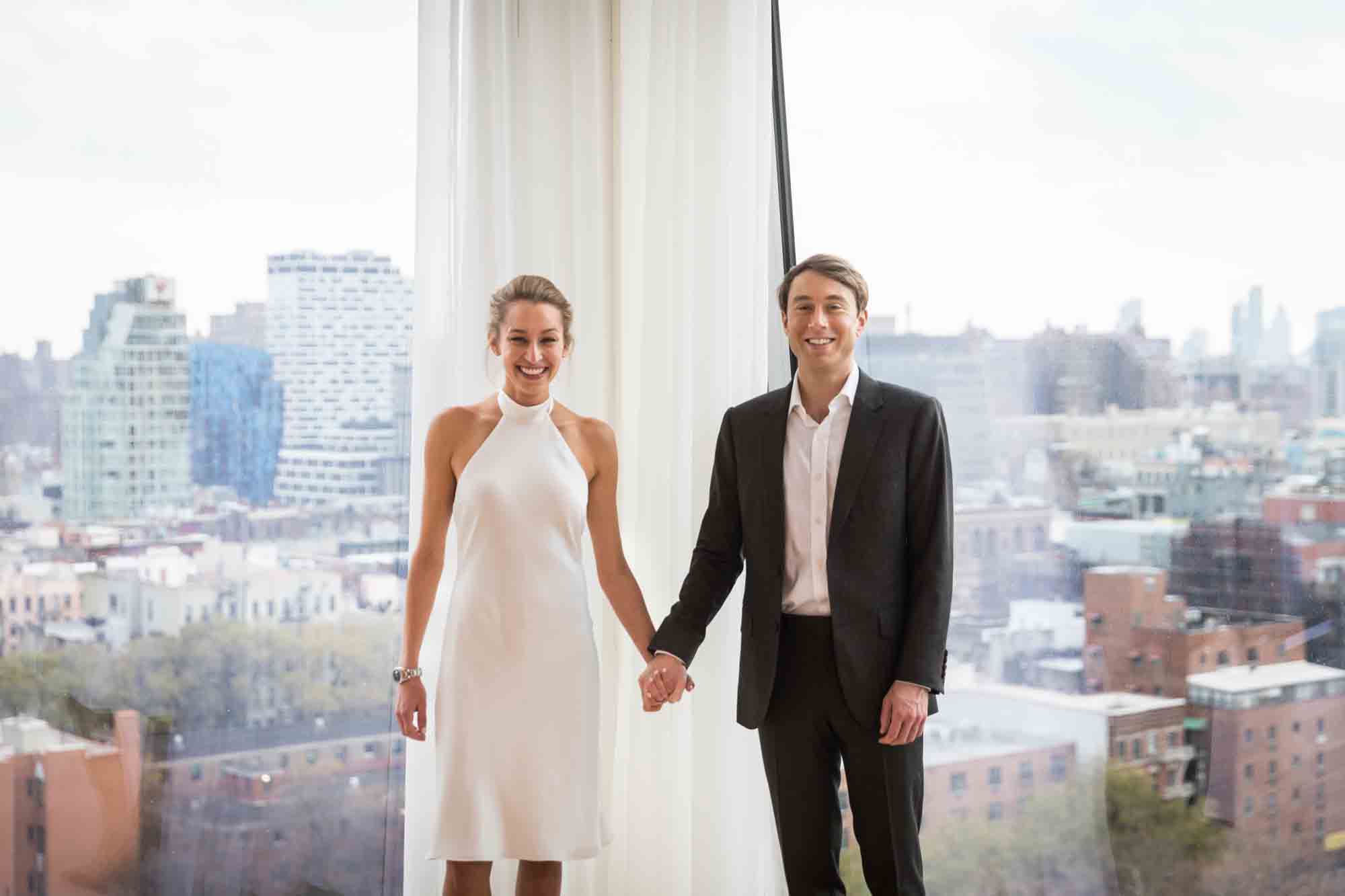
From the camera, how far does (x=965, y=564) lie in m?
2.92

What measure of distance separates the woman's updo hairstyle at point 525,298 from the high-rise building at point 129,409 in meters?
0.94

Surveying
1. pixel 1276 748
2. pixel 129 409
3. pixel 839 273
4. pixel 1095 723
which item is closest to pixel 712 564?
pixel 839 273

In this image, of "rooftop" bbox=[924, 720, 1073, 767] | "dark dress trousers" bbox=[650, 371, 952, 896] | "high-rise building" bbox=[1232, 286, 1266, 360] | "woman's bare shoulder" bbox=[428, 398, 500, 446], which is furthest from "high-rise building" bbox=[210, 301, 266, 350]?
"high-rise building" bbox=[1232, 286, 1266, 360]

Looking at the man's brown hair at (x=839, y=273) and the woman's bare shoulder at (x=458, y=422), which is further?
the woman's bare shoulder at (x=458, y=422)

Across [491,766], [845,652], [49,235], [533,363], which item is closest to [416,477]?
[533,363]

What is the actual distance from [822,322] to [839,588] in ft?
1.80

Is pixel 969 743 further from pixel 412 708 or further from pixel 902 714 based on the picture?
pixel 412 708

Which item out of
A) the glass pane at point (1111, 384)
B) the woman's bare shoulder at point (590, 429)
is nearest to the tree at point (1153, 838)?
the glass pane at point (1111, 384)

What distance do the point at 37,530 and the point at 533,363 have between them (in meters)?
1.34

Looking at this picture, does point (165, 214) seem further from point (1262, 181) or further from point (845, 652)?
point (1262, 181)

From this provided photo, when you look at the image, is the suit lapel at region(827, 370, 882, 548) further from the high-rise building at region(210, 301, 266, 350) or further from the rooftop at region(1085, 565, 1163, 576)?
the high-rise building at region(210, 301, 266, 350)

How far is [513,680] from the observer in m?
2.47

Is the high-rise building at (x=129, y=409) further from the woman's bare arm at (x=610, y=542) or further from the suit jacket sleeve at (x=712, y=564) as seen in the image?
the suit jacket sleeve at (x=712, y=564)

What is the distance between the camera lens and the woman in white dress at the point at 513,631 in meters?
2.47
